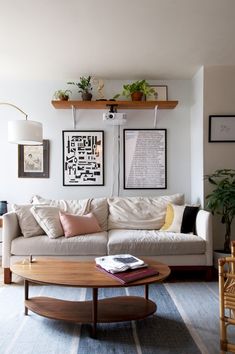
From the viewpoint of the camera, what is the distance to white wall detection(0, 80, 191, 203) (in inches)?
170

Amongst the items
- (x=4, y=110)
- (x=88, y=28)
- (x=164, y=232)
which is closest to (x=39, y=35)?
(x=88, y=28)

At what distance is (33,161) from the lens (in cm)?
431

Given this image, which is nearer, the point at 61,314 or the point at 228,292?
the point at 228,292

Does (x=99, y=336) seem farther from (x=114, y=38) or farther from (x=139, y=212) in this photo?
(x=114, y=38)

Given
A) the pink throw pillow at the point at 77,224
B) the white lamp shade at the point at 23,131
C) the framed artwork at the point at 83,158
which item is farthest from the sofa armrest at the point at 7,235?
the framed artwork at the point at 83,158

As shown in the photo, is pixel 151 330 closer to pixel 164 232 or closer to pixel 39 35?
pixel 164 232

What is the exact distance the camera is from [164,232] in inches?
141

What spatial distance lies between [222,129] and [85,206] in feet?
6.30

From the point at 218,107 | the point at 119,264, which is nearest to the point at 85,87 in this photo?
the point at 218,107

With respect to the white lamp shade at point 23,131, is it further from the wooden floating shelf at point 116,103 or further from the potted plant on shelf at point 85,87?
the potted plant on shelf at point 85,87

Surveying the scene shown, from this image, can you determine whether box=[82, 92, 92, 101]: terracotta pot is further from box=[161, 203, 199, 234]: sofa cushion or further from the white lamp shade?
box=[161, 203, 199, 234]: sofa cushion

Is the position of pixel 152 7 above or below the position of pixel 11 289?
above

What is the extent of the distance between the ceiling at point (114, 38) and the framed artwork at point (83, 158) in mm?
785

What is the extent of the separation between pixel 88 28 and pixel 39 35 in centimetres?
50
